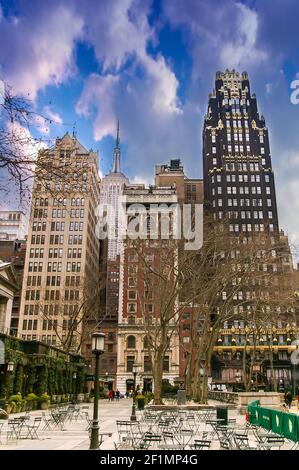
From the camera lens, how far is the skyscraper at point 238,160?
381 feet

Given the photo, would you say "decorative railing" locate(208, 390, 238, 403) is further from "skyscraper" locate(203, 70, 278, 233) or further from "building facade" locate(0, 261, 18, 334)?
"skyscraper" locate(203, 70, 278, 233)

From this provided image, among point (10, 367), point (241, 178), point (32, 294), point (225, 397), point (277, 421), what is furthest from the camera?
point (241, 178)

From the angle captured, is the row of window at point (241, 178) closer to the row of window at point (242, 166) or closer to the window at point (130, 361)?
the row of window at point (242, 166)

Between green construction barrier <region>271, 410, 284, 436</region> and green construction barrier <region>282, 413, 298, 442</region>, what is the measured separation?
1.23 feet

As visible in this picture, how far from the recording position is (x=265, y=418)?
62.8 feet

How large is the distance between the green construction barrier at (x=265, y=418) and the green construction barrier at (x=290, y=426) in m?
2.40

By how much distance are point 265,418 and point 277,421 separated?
7.38 ft

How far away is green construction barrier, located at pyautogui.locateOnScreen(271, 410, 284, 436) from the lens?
1650cm

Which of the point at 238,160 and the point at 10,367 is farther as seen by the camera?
the point at 238,160

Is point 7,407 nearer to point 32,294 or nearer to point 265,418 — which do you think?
point 265,418

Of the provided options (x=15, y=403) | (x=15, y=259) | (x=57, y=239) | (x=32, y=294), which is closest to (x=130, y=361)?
(x=32, y=294)

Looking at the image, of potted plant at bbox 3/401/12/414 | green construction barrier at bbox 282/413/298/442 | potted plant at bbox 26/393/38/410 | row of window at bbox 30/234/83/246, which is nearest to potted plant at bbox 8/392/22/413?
potted plant at bbox 3/401/12/414

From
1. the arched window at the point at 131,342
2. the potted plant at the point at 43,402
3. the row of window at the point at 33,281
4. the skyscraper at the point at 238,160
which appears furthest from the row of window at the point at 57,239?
the potted plant at the point at 43,402
